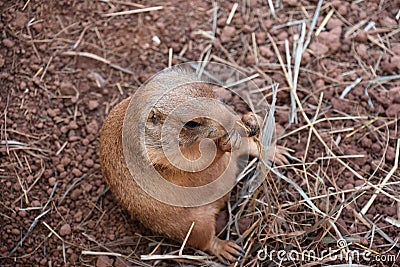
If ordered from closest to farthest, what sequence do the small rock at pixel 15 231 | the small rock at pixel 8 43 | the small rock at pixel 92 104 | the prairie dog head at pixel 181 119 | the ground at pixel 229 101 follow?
the prairie dog head at pixel 181 119
the ground at pixel 229 101
the small rock at pixel 15 231
the small rock at pixel 92 104
the small rock at pixel 8 43

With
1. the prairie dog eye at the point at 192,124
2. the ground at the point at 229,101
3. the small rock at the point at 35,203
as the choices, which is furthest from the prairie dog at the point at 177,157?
the small rock at the point at 35,203

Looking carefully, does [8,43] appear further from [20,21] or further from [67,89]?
[67,89]

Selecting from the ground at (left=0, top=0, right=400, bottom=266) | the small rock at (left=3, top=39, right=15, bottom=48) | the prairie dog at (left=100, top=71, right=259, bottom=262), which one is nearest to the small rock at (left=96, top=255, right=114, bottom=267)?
the ground at (left=0, top=0, right=400, bottom=266)

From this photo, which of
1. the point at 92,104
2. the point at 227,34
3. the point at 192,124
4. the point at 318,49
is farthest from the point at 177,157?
the point at 318,49

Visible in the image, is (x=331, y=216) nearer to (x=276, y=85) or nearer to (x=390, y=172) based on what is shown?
(x=390, y=172)

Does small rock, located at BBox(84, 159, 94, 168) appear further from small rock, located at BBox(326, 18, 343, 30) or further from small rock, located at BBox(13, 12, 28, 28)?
small rock, located at BBox(326, 18, 343, 30)

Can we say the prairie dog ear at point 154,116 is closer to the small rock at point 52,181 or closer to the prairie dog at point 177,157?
the prairie dog at point 177,157
